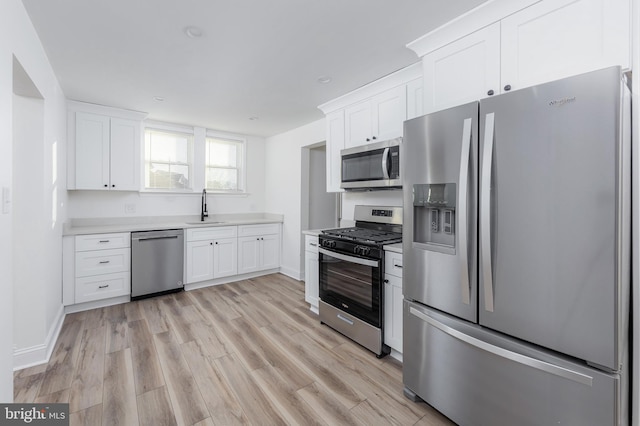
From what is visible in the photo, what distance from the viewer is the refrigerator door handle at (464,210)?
150 cm

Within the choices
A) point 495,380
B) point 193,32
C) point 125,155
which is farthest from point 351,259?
point 125,155

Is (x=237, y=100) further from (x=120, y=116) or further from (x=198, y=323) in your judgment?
(x=198, y=323)

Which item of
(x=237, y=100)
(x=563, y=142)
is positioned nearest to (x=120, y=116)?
(x=237, y=100)

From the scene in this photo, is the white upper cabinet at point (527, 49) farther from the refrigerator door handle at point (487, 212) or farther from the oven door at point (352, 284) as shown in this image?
the oven door at point (352, 284)

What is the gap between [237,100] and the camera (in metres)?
3.38

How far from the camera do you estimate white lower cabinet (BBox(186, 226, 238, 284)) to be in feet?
13.3

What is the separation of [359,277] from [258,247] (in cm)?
261

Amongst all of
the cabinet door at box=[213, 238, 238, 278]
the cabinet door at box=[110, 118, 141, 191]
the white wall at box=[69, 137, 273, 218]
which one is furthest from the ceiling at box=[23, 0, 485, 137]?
the cabinet door at box=[213, 238, 238, 278]

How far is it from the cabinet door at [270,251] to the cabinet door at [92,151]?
234cm

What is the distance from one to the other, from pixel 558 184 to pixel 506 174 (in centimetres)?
21

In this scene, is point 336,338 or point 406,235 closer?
point 406,235

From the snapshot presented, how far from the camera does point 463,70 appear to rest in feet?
6.24

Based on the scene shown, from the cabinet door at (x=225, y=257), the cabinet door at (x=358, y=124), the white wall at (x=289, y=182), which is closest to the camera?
the cabinet door at (x=358, y=124)

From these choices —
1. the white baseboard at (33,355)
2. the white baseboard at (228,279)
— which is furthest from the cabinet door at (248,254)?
the white baseboard at (33,355)
